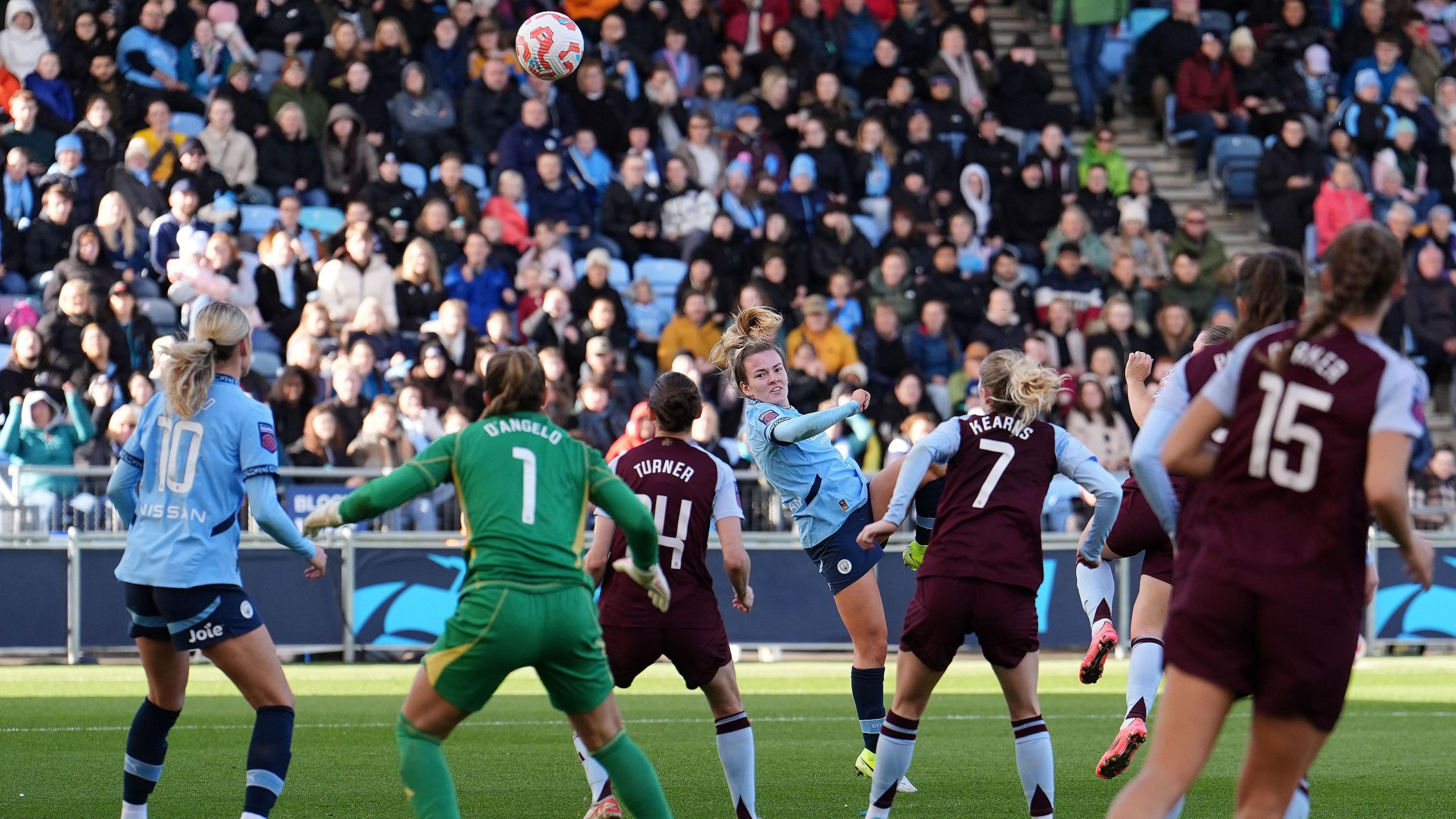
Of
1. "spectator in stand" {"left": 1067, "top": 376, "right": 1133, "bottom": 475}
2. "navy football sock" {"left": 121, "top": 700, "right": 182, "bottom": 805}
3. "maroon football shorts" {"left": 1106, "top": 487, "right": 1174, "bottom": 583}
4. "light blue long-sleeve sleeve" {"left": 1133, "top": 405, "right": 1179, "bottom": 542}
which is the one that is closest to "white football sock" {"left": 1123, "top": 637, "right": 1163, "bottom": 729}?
"maroon football shorts" {"left": 1106, "top": 487, "right": 1174, "bottom": 583}

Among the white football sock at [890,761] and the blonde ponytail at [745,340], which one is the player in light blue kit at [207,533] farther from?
A: the blonde ponytail at [745,340]

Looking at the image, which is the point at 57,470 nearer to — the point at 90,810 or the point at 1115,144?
the point at 90,810

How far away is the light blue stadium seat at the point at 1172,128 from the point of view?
24219 millimetres

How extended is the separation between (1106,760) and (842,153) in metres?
14.2

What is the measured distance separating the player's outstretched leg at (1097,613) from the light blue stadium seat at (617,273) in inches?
406

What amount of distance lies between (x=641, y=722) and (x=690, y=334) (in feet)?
23.0

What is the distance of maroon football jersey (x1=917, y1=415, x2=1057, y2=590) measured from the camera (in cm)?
671

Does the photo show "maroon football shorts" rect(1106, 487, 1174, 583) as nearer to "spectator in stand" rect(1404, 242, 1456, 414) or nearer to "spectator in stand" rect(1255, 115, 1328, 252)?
"spectator in stand" rect(1404, 242, 1456, 414)

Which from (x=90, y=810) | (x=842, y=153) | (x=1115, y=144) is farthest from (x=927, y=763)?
(x=1115, y=144)

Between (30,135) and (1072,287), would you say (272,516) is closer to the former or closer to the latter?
(30,135)

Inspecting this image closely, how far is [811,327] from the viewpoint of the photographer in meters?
18.2

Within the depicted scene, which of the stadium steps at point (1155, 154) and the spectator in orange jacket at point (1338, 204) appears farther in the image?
the stadium steps at point (1155, 154)

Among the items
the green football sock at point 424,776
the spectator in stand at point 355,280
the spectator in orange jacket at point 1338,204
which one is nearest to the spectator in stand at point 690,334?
the spectator in stand at point 355,280

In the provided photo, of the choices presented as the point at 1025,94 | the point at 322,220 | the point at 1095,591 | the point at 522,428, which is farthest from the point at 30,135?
the point at 522,428
